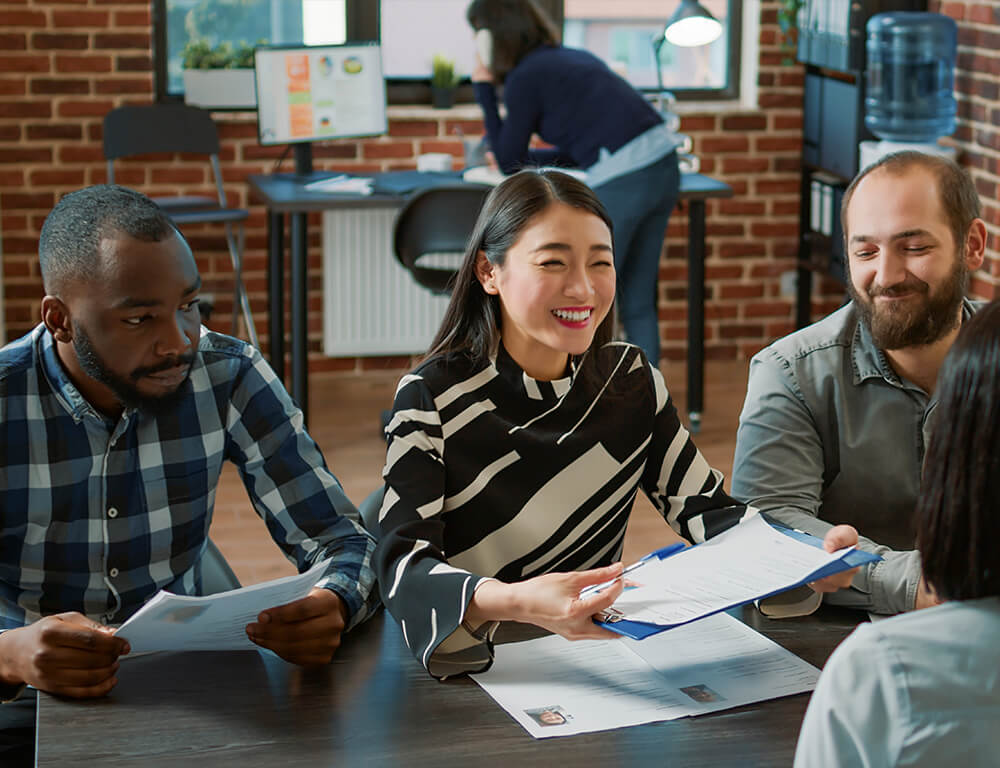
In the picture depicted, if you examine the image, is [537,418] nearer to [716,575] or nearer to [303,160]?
[716,575]

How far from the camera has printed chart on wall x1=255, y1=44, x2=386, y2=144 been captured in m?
4.37

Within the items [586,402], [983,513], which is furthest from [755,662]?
[983,513]

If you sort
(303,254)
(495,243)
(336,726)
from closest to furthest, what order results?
(336,726) < (495,243) < (303,254)

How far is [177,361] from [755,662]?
0.73 metres

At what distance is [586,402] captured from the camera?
160 cm

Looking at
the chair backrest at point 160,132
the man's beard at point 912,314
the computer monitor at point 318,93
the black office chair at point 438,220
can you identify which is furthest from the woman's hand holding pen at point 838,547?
the chair backrest at point 160,132

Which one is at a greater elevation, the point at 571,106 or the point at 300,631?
the point at 571,106

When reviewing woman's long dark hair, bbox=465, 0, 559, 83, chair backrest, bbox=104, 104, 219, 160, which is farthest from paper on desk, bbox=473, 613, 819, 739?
chair backrest, bbox=104, 104, 219, 160

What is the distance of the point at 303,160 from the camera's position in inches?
177

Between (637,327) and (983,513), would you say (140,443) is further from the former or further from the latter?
(637,327)

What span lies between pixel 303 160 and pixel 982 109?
2.25 metres

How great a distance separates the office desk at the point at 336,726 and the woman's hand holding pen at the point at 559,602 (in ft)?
0.26

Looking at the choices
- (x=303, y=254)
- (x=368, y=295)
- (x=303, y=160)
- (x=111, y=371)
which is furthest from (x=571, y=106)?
(x=111, y=371)

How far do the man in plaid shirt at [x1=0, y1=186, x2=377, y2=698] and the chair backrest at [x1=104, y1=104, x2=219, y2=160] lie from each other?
10.1 feet
